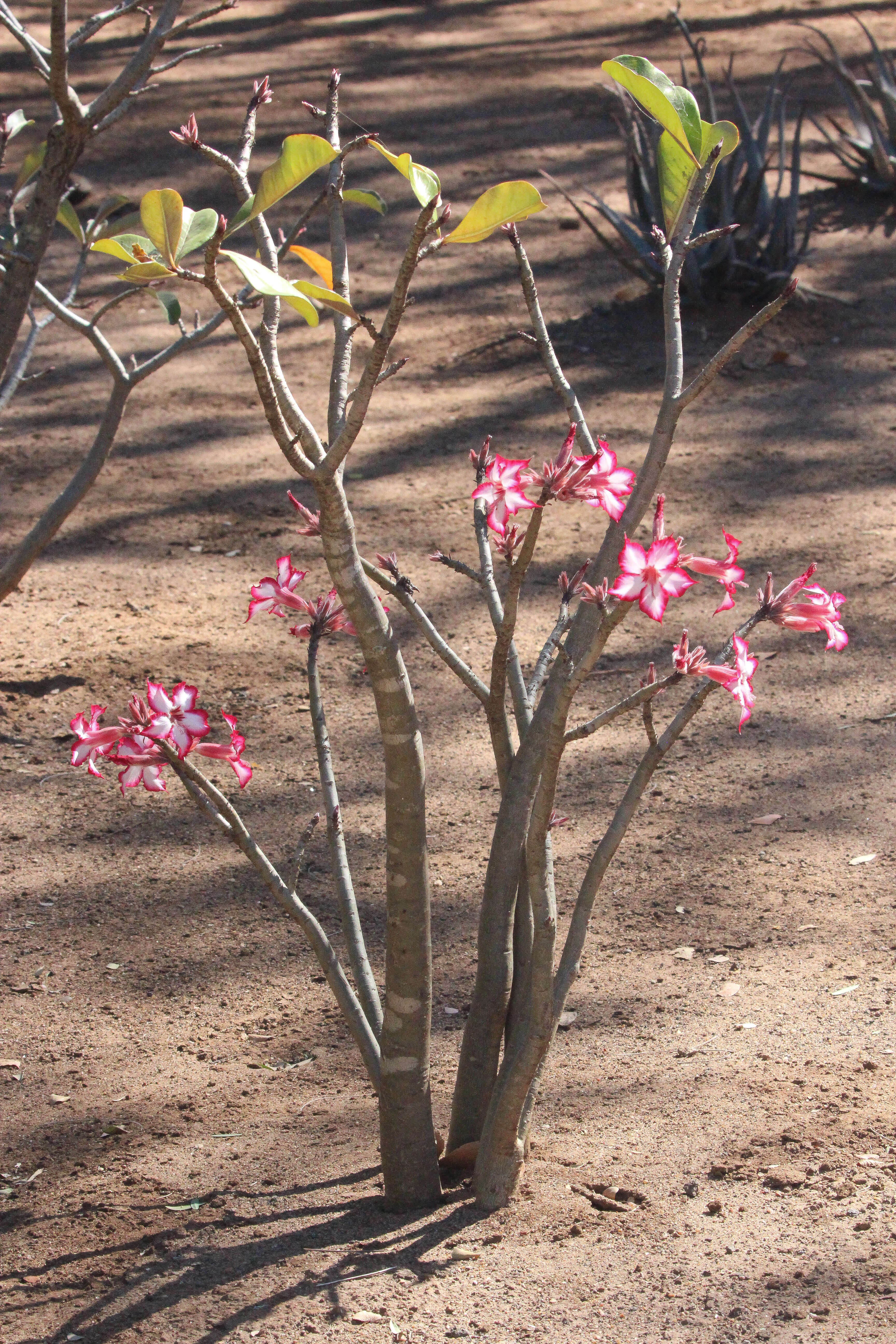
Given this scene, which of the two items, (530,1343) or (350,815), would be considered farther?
(350,815)

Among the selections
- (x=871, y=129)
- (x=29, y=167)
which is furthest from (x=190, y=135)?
(x=871, y=129)

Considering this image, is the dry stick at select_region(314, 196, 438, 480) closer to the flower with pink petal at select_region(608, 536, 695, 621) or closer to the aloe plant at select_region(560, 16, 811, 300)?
the flower with pink petal at select_region(608, 536, 695, 621)

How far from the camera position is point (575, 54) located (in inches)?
343

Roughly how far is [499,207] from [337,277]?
12.1 inches

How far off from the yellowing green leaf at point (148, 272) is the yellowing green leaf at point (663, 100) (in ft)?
1.49

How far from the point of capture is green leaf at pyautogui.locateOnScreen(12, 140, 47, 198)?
2.44 m

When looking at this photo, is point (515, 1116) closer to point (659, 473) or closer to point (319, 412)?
point (659, 473)

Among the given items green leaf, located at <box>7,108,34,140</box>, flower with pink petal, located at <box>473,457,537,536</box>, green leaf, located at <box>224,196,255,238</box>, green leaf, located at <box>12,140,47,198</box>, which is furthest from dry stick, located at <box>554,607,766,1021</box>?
green leaf, located at <box>7,108,34,140</box>

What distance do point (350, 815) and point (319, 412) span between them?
234 cm

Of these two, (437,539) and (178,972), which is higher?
(437,539)

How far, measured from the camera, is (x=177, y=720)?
150 centimetres

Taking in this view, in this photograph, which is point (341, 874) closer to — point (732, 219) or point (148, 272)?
point (148, 272)

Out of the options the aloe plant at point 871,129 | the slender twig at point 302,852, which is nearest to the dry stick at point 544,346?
the slender twig at point 302,852

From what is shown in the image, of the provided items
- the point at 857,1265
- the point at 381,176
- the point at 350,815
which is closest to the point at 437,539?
the point at 350,815
